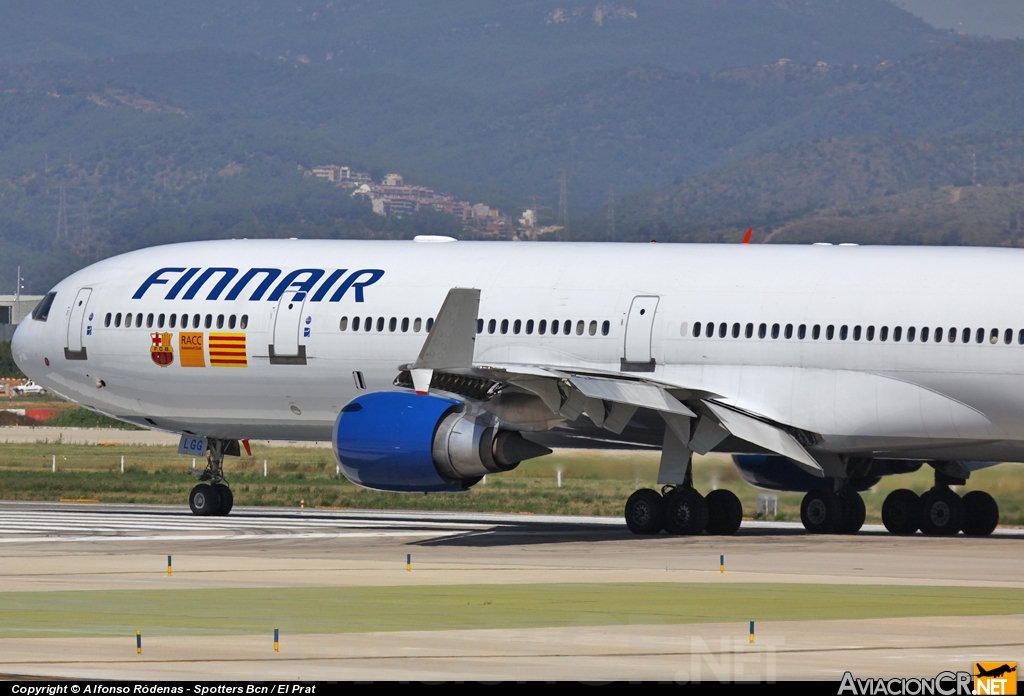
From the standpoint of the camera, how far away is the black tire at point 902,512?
32312 millimetres

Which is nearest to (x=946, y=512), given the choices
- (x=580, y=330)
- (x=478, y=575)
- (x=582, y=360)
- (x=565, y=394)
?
(x=582, y=360)

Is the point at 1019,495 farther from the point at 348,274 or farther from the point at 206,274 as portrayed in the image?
the point at 206,274

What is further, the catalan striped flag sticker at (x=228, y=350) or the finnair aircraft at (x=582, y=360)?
the catalan striped flag sticker at (x=228, y=350)

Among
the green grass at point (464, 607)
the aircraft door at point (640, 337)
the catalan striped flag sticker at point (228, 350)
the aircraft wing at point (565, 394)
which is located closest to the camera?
the green grass at point (464, 607)

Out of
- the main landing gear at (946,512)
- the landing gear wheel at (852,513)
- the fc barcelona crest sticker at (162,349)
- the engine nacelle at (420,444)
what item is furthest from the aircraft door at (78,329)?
the main landing gear at (946,512)

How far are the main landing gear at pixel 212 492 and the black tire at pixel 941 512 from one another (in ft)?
44.4

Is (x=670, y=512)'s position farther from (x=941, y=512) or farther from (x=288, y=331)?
(x=288, y=331)

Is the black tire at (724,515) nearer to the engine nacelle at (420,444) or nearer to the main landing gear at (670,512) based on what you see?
the main landing gear at (670,512)

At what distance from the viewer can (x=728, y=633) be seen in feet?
55.4

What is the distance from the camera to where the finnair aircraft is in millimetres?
28281

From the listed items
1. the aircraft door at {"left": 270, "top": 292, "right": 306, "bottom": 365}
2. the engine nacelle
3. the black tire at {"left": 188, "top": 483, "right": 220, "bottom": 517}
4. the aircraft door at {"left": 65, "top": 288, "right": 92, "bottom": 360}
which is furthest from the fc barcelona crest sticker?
the engine nacelle

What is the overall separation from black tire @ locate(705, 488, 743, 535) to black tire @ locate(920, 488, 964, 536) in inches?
143

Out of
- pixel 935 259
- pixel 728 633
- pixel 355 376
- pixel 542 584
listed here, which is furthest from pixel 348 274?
pixel 728 633

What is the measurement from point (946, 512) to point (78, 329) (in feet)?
56.9
